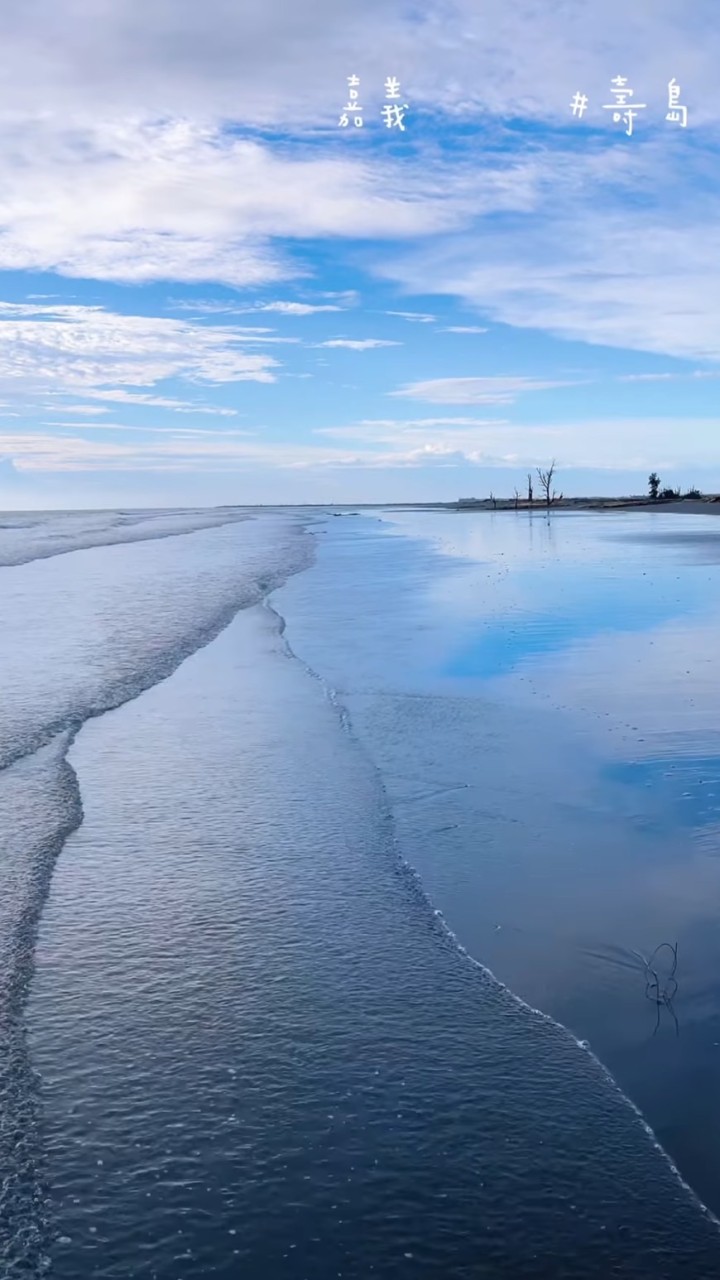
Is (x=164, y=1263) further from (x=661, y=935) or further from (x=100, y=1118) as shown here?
(x=661, y=935)

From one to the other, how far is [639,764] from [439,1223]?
6811 mm

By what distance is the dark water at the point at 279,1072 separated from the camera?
3.99 meters

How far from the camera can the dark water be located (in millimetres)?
3992

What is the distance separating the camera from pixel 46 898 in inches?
287

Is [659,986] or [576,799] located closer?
[659,986]

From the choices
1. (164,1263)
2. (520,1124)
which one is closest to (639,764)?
(520,1124)

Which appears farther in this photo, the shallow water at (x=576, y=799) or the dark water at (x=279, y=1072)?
the shallow water at (x=576, y=799)

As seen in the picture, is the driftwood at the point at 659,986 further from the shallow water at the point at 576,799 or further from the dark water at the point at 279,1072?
the dark water at the point at 279,1072

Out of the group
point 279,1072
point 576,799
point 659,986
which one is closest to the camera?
point 279,1072

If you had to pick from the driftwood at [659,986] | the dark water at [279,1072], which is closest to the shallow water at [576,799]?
the driftwood at [659,986]

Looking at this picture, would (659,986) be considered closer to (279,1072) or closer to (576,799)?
(279,1072)

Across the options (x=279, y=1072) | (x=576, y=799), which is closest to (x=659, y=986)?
(x=279, y=1072)

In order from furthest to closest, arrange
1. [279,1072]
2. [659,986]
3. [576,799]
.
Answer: [576,799] → [659,986] → [279,1072]

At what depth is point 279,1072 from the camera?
→ 5.07 meters
